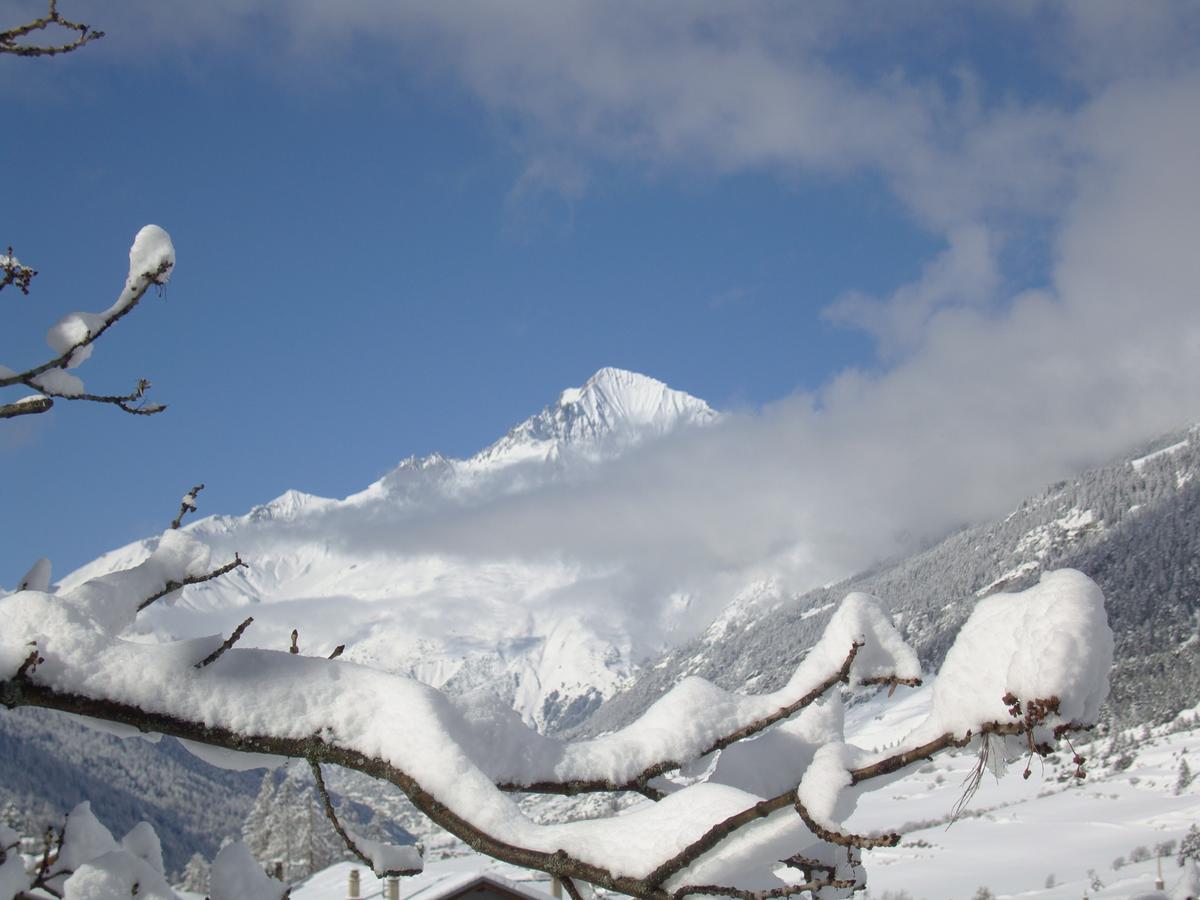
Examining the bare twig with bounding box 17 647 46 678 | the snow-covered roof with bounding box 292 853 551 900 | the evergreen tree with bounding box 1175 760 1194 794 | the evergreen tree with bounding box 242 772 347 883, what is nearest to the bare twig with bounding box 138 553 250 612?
the bare twig with bounding box 17 647 46 678

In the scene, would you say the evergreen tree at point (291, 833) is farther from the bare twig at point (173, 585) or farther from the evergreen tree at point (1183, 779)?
the evergreen tree at point (1183, 779)

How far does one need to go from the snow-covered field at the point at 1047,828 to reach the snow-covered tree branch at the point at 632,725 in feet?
112

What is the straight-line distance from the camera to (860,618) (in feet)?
7.36

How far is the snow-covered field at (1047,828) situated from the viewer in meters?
56.0

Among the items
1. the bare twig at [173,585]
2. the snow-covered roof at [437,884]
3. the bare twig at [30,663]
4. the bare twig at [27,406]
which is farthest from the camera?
the snow-covered roof at [437,884]

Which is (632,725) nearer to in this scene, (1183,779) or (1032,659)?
(1032,659)

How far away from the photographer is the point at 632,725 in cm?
225

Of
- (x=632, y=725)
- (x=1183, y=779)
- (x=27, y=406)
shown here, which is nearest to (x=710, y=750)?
(x=632, y=725)

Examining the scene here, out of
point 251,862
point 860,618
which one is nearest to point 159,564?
point 251,862

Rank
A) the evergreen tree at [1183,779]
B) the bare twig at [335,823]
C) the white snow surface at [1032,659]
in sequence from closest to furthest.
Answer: the white snow surface at [1032,659] → the bare twig at [335,823] → the evergreen tree at [1183,779]

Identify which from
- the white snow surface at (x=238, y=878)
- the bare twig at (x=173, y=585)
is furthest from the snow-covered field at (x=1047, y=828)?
the bare twig at (x=173, y=585)

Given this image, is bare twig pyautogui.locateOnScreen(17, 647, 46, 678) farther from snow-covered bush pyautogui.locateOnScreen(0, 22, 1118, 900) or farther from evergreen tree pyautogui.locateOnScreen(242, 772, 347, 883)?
evergreen tree pyautogui.locateOnScreen(242, 772, 347, 883)

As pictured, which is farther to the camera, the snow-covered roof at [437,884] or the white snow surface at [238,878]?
the snow-covered roof at [437,884]

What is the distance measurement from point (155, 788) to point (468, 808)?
656 feet
